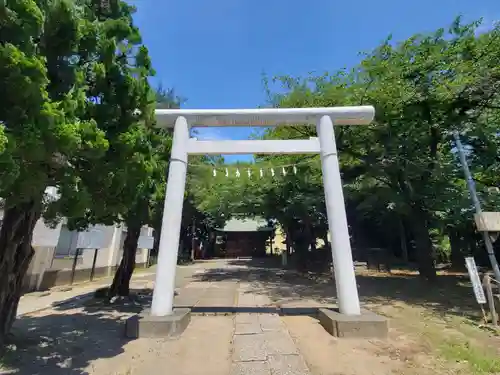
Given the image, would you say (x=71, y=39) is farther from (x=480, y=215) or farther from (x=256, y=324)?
(x=480, y=215)

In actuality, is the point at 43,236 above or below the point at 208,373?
above

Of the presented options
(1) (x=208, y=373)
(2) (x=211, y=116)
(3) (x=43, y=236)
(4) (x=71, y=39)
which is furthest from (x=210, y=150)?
(3) (x=43, y=236)

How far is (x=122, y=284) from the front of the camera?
927cm

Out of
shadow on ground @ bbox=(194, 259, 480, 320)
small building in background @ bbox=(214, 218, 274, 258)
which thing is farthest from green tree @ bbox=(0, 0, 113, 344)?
small building in background @ bbox=(214, 218, 274, 258)

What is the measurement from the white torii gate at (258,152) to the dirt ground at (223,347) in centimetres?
86

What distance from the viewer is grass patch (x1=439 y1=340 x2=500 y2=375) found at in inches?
159

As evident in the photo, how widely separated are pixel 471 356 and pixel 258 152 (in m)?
4.94

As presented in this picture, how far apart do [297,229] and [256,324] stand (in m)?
14.4

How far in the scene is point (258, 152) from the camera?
657 centimetres

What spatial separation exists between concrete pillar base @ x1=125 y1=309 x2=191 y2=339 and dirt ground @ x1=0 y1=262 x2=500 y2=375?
0.17 metres

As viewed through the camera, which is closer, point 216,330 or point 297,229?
point 216,330

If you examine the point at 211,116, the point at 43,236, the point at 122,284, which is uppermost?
the point at 211,116

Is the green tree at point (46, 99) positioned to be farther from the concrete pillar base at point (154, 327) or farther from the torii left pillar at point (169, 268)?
the concrete pillar base at point (154, 327)

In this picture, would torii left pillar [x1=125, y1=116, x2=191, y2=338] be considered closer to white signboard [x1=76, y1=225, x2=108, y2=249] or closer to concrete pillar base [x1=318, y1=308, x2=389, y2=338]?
concrete pillar base [x1=318, y1=308, x2=389, y2=338]
